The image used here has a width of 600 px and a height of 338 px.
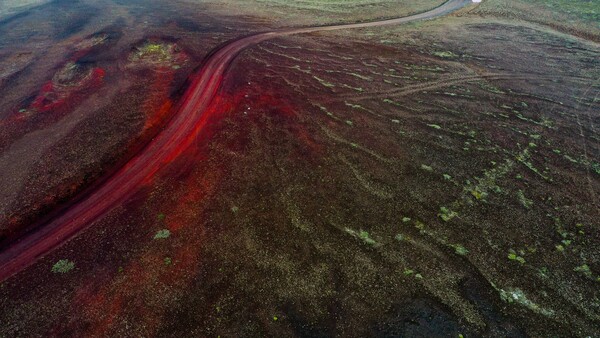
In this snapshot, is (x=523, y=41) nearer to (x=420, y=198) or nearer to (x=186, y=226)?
(x=420, y=198)

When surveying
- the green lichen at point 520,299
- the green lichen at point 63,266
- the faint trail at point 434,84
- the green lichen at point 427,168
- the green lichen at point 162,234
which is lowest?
the green lichen at point 63,266

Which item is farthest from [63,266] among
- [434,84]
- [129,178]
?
[434,84]

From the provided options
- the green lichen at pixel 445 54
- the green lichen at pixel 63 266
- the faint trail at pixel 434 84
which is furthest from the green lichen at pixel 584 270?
the green lichen at pixel 445 54

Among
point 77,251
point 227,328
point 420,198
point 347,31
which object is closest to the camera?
point 227,328

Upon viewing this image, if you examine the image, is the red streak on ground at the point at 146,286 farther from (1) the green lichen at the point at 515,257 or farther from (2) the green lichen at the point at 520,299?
(1) the green lichen at the point at 515,257

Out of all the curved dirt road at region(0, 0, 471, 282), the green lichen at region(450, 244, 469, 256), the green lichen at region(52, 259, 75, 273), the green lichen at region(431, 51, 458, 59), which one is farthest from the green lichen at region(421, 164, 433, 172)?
the green lichen at region(431, 51, 458, 59)

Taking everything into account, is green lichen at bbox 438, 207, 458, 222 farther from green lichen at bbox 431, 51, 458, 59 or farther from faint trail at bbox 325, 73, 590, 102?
green lichen at bbox 431, 51, 458, 59

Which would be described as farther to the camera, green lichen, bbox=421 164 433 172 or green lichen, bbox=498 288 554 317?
green lichen, bbox=421 164 433 172

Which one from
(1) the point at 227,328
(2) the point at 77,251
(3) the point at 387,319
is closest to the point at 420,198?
(3) the point at 387,319

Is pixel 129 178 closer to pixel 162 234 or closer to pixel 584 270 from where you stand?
pixel 162 234
